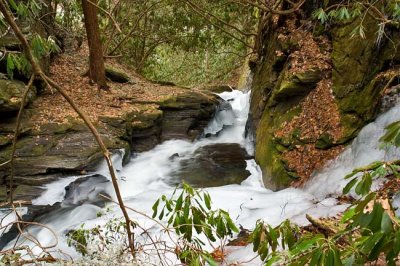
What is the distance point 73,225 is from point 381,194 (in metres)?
5.43

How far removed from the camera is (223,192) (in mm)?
7043

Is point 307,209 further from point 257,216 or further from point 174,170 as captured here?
point 174,170

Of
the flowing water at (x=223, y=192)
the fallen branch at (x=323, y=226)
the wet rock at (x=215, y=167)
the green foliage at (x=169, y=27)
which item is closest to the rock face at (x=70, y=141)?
the flowing water at (x=223, y=192)

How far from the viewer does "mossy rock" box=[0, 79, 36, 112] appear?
774 centimetres

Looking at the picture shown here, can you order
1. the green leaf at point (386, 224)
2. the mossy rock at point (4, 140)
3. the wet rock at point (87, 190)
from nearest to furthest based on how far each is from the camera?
the green leaf at point (386, 224) → the wet rock at point (87, 190) → the mossy rock at point (4, 140)

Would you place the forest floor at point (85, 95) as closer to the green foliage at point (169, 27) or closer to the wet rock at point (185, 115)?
the wet rock at point (185, 115)

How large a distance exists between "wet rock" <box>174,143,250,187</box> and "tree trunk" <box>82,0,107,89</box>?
3.75 m

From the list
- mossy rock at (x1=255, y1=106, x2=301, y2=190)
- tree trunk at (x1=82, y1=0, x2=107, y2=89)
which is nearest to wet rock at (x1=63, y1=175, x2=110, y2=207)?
mossy rock at (x1=255, y1=106, x2=301, y2=190)

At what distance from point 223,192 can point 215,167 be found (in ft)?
6.05

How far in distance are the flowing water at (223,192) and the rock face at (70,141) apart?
278 millimetres

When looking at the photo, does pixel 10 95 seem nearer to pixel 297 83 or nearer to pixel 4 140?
pixel 4 140

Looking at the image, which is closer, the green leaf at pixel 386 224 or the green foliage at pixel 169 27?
the green leaf at pixel 386 224

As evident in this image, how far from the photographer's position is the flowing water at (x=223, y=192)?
17.3ft

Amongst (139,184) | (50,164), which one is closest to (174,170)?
(139,184)
